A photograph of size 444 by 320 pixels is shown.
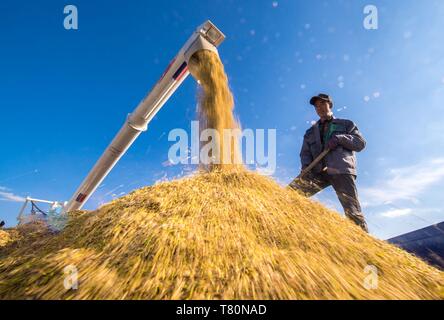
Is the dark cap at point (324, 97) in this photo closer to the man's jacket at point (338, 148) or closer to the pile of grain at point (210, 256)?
the man's jacket at point (338, 148)

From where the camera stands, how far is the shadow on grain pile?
1377 millimetres

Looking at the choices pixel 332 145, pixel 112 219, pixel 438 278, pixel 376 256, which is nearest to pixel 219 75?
pixel 332 145

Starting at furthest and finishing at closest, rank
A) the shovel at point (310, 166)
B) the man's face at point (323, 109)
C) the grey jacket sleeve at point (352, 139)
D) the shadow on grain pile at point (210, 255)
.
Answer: the man's face at point (323, 109)
the shovel at point (310, 166)
the grey jacket sleeve at point (352, 139)
the shadow on grain pile at point (210, 255)

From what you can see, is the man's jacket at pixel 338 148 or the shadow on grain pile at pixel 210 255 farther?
the man's jacket at pixel 338 148

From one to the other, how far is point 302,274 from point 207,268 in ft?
1.77

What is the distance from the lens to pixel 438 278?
6.28 feet

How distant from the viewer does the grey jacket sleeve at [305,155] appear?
4.64 metres

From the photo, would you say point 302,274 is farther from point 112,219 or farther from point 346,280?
point 112,219

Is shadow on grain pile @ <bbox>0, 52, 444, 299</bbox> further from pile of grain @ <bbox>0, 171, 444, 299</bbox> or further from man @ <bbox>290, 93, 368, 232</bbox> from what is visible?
man @ <bbox>290, 93, 368, 232</bbox>

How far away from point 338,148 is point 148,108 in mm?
3725

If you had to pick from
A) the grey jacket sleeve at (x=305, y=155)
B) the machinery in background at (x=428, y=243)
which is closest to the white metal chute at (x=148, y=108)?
the grey jacket sleeve at (x=305, y=155)

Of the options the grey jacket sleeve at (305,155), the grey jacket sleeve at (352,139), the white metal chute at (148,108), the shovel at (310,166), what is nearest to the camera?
the grey jacket sleeve at (352,139)

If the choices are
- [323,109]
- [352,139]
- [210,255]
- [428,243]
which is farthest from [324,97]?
[210,255]

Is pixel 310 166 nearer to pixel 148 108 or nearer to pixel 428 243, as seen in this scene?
pixel 428 243
